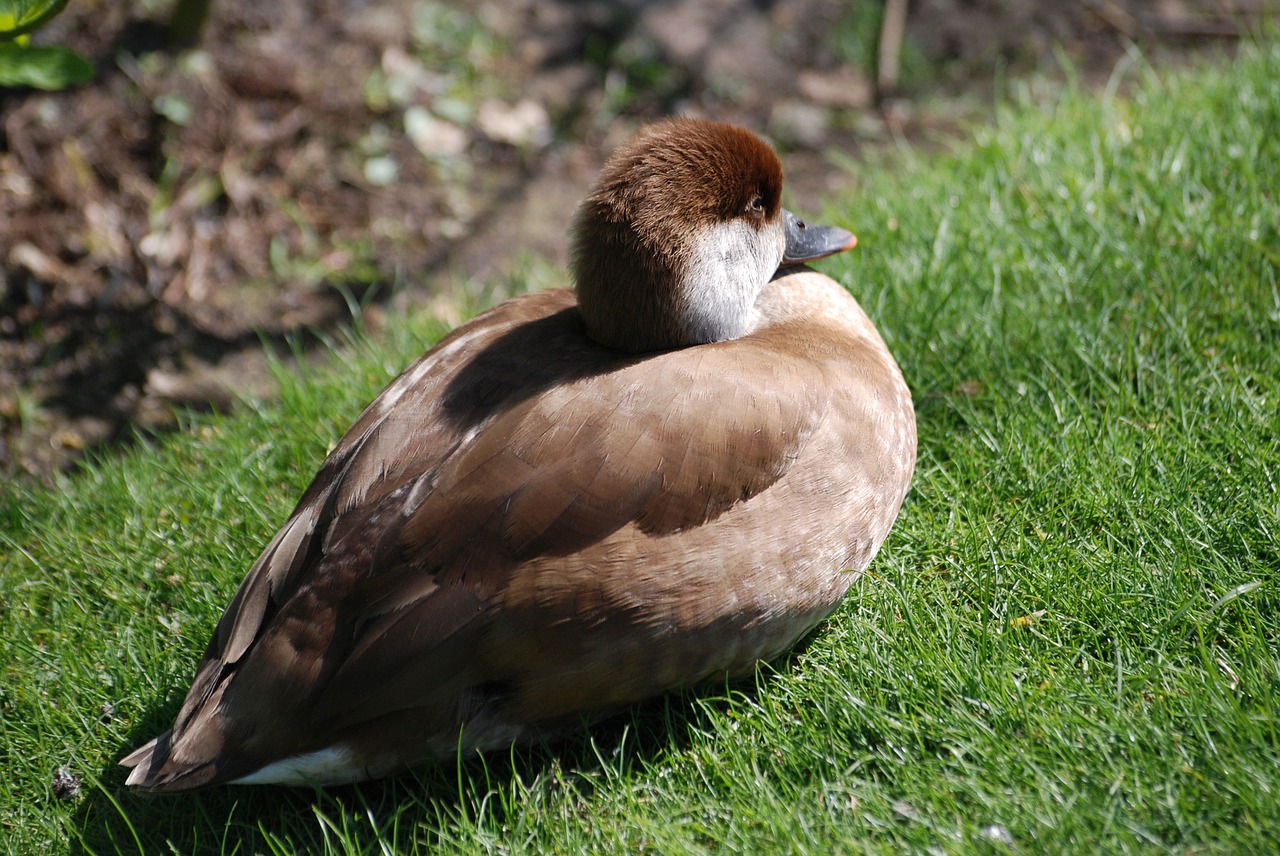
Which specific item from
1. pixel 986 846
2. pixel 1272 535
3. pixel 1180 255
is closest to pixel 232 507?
pixel 986 846

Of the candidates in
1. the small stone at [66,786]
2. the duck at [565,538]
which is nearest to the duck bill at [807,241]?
the duck at [565,538]

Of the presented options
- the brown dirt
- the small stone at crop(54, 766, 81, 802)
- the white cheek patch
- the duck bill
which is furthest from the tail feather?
the duck bill

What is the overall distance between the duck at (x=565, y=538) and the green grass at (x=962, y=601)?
0.19m

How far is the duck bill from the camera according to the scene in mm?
3416

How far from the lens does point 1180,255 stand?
12.1 ft

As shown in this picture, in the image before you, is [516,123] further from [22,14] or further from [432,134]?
[22,14]

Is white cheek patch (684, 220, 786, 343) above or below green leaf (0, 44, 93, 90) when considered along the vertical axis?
below

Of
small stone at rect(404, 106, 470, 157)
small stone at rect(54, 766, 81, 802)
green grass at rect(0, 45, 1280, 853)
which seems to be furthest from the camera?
small stone at rect(404, 106, 470, 157)

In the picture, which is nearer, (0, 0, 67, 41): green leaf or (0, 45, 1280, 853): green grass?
(0, 45, 1280, 853): green grass

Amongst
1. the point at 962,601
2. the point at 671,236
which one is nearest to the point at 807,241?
the point at 671,236

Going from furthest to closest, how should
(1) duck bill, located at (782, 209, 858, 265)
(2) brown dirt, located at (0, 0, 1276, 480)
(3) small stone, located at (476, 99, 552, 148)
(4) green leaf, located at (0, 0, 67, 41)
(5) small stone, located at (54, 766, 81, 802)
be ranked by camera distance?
(3) small stone, located at (476, 99, 552, 148) < (2) brown dirt, located at (0, 0, 1276, 480) < (1) duck bill, located at (782, 209, 858, 265) < (5) small stone, located at (54, 766, 81, 802) < (4) green leaf, located at (0, 0, 67, 41)

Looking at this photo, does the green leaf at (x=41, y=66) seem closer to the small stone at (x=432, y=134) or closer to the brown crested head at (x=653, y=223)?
the brown crested head at (x=653, y=223)

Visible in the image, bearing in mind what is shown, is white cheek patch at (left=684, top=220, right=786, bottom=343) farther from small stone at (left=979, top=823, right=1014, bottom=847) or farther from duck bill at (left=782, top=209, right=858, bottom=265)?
small stone at (left=979, top=823, right=1014, bottom=847)

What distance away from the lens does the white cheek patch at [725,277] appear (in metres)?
2.90
